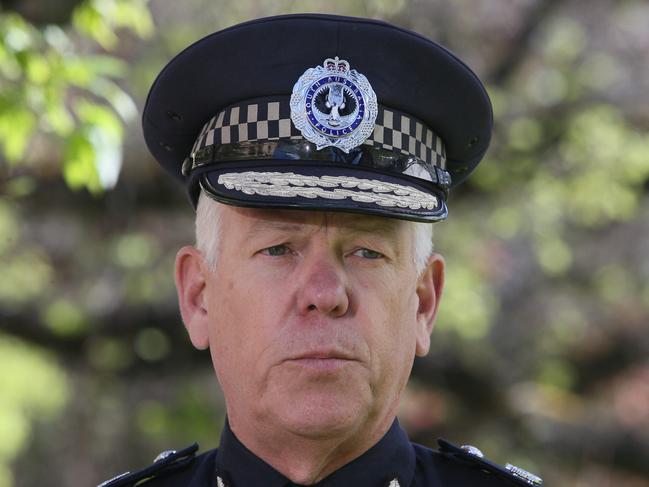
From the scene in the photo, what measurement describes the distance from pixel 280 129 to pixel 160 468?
889 mm

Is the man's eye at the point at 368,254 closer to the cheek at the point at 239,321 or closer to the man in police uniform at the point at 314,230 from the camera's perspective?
the man in police uniform at the point at 314,230

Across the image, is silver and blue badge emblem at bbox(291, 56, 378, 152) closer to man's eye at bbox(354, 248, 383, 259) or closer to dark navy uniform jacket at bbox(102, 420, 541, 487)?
man's eye at bbox(354, 248, 383, 259)

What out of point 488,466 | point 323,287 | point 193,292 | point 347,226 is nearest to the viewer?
point 323,287

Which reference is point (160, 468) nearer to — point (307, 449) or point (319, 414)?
point (307, 449)

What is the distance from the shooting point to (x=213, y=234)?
2.40 metres

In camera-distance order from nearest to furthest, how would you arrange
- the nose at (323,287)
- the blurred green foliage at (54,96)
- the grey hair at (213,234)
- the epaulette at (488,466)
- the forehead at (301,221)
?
the nose at (323,287)
the forehead at (301,221)
the grey hair at (213,234)
the epaulette at (488,466)
the blurred green foliage at (54,96)

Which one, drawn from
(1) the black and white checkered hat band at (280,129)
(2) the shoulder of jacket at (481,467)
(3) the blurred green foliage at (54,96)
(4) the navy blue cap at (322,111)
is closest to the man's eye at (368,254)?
(4) the navy blue cap at (322,111)

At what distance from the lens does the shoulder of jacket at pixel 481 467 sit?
258 cm

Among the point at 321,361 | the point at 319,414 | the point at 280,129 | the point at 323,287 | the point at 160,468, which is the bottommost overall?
the point at 160,468

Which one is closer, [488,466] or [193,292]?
[193,292]

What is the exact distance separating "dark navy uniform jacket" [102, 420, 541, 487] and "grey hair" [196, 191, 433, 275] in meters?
0.36

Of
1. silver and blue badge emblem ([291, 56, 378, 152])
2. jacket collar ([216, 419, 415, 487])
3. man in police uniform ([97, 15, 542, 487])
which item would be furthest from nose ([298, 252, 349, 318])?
jacket collar ([216, 419, 415, 487])

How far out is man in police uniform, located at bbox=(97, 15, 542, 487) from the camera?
221 centimetres

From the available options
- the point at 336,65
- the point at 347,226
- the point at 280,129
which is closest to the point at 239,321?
the point at 347,226
